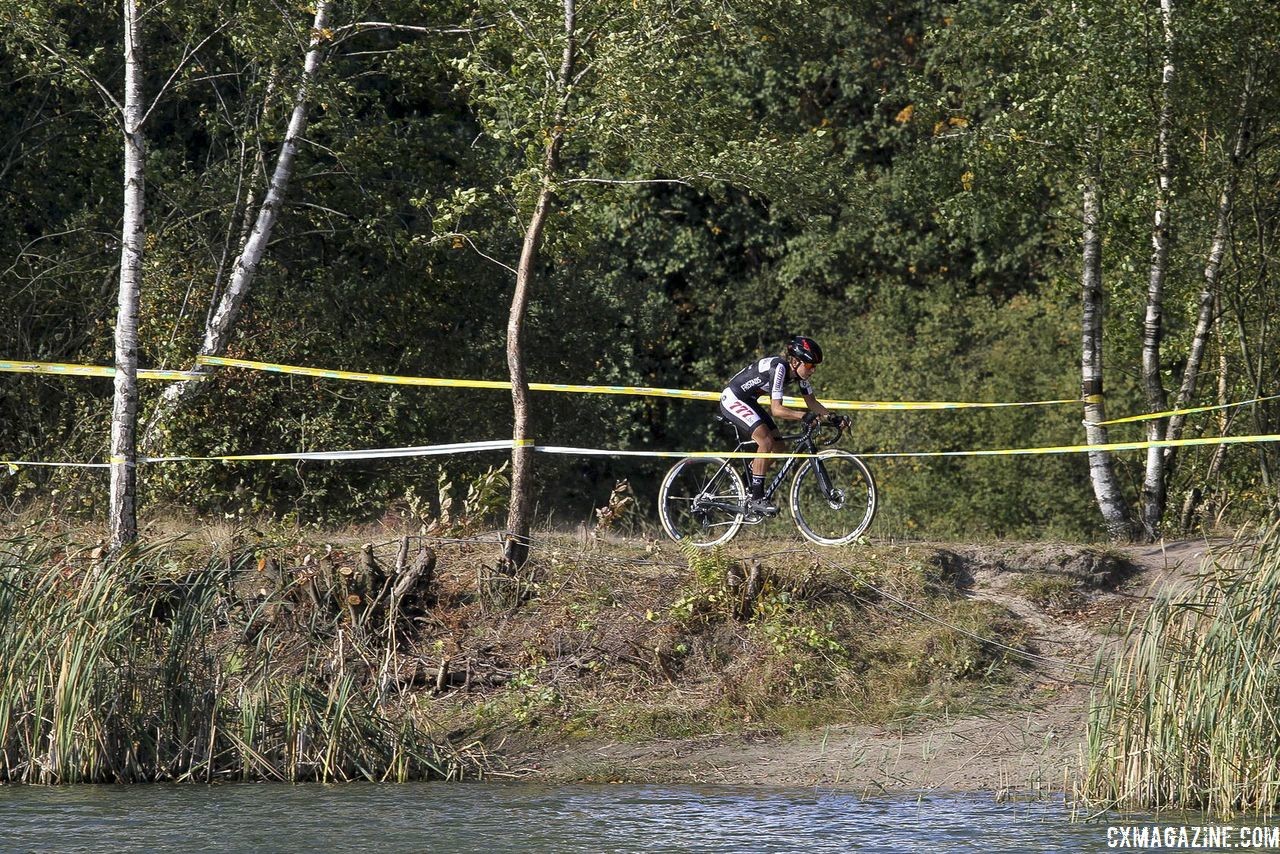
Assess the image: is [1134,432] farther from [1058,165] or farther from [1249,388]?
[1058,165]

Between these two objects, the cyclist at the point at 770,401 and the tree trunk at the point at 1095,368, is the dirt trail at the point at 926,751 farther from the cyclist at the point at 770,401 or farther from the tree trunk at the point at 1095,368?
the tree trunk at the point at 1095,368

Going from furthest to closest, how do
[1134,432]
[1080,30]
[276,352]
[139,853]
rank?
[1134,432] < [276,352] < [1080,30] < [139,853]

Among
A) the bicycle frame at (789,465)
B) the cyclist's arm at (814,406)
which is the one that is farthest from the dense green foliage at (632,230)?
the bicycle frame at (789,465)

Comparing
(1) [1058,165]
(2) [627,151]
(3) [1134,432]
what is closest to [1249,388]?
(1) [1058,165]

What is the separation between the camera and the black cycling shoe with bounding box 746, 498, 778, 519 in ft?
43.8

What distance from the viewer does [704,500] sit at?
1365 cm

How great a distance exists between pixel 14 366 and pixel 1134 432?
43.4 feet

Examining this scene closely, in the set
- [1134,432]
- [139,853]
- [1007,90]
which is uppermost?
[1007,90]

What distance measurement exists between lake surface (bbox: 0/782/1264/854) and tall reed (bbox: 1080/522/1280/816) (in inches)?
11.1

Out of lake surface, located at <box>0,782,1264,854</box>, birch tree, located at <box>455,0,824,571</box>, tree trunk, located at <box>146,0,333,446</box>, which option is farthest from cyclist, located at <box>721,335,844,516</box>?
tree trunk, located at <box>146,0,333,446</box>

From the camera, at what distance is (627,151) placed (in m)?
13.2

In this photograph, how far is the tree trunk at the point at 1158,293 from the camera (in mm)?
15203

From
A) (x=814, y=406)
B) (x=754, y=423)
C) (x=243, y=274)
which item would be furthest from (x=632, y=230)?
(x=814, y=406)

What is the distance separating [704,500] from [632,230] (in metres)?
11.9
